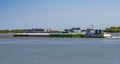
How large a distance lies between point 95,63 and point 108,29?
13252 centimetres

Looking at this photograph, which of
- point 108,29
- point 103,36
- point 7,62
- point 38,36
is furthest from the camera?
point 108,29

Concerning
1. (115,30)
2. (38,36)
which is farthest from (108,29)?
(38,36)

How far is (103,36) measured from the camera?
96875mm

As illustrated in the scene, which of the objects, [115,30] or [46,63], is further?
[115,30]

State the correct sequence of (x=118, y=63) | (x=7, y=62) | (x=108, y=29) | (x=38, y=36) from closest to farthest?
(x=118, y=63), (x=7, y=62), (x=38, y=36), (x=108, y=29)

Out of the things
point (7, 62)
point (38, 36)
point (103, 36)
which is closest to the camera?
point (7, 62)

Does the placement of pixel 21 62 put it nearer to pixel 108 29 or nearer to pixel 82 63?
pixel 82 63

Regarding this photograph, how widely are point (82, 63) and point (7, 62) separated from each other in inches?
213

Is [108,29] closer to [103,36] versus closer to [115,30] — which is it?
[115,30]

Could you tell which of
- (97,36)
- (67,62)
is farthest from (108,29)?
(67,62)

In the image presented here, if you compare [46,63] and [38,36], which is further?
[38,36]

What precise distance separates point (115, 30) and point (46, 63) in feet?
440

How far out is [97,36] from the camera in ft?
322

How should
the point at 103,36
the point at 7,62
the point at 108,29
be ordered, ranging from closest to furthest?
the point at 7,62, the point at 103,36, the point at 108,29
